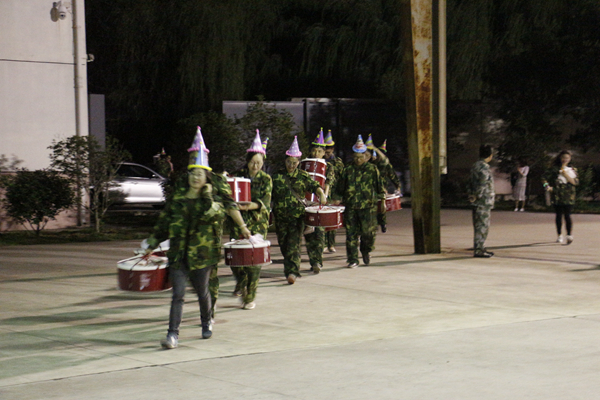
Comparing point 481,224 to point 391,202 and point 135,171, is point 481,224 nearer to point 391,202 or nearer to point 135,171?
point 391,202

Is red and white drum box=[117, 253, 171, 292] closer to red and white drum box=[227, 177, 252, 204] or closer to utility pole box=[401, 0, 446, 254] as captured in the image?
red and white drum box=[227, 177, 252, 204]

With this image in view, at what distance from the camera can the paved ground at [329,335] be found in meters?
6.39

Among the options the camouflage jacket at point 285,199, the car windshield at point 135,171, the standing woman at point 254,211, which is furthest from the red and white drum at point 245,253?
the car windshield at point 135,171

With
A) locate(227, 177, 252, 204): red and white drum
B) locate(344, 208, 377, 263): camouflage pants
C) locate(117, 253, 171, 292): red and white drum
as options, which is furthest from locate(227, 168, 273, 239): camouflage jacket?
locate(344, 208, 377, 263): camouflage pants

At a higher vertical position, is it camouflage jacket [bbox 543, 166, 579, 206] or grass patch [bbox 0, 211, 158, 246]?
camouflage jacket [bbox 543, 166, 579, 206]

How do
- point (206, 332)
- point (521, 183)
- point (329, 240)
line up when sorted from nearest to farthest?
1. point (206, 332)
2. point (329, 240)
3. point (521, 183)

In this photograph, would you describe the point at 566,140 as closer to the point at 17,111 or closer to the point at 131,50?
the point at 131,50

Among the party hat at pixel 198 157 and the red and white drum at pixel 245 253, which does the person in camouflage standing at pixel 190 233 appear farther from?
the red and white drum at pixel 245 253

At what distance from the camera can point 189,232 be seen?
795 cm

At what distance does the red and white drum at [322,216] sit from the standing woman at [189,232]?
3.64 metres

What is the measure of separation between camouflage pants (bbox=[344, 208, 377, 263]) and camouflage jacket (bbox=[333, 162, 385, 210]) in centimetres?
13

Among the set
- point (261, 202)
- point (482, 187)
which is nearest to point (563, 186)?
point (482, 187)

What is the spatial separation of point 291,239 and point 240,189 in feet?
6.91

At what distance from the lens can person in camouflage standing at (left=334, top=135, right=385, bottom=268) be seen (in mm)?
12891
